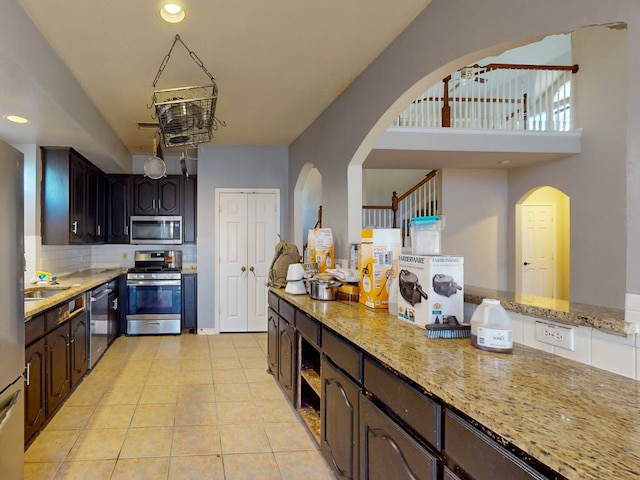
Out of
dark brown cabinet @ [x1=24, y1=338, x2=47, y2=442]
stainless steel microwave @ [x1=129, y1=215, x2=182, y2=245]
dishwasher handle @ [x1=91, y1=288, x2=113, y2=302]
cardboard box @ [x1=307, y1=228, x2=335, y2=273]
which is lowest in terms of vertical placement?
dark brown cabinet @ [x1=24, y1=338, x2=47, y2=442]

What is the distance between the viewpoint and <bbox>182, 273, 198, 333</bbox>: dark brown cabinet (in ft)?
18.9

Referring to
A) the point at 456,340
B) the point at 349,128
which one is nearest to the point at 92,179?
the point at 349,128

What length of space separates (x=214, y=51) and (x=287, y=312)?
6.36ft

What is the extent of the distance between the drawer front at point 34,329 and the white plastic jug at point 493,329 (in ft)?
8.24

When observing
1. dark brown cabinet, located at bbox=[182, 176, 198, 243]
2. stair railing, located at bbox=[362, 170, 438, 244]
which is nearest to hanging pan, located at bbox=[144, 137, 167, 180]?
dark brown cabinet, located at bbox=[182, 176, 198, 243]

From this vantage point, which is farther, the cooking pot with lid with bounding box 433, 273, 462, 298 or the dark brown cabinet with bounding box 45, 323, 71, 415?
the dark brown cabinet with bounding box 45, 323, 71, 415

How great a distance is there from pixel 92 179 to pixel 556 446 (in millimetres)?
5637

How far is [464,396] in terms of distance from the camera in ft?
3.62

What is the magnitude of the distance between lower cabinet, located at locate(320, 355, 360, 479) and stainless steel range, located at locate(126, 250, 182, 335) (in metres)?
3.86

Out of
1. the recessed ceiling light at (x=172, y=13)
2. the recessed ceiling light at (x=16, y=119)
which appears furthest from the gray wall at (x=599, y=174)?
the recessed ceiling light at (x=16, y=119)

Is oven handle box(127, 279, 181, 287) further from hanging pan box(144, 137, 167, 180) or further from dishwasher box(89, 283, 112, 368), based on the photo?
hanging pan box(144, 137, 167, 180)

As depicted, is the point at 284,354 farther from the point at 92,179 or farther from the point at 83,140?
the point at 92,179

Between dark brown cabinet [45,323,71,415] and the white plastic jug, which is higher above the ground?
the white plastic jug

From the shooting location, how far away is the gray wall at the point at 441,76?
135 cm
